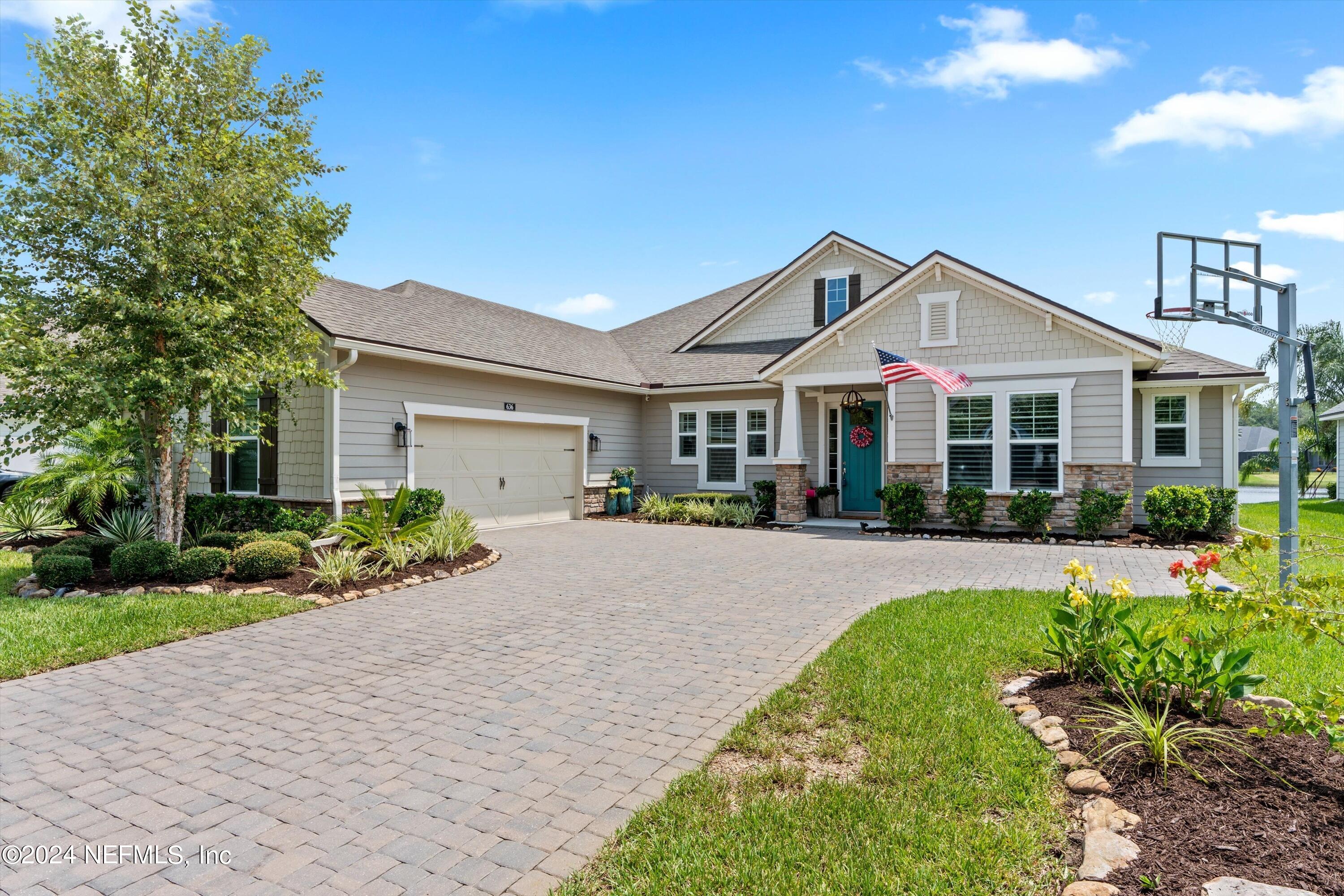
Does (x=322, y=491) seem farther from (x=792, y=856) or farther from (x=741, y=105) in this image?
(x=792, y=856)

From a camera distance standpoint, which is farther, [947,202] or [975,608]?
[947,202]

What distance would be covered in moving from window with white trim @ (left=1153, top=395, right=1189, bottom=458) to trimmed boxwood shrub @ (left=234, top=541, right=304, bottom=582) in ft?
49.6

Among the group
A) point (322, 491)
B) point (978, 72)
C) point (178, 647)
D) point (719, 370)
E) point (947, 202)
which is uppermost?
point (978, 72)

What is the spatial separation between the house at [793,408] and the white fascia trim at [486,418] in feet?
0.13

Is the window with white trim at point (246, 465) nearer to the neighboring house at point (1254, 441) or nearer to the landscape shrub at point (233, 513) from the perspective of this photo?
the landscape shrub at point (233, 513)

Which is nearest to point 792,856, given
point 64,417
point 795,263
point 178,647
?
point 178,647

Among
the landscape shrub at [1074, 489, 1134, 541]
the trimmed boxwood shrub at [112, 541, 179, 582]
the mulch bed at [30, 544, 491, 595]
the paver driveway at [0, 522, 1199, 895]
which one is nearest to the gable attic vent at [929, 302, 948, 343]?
the landscape shrub at [1074, 489, 1134, 541]

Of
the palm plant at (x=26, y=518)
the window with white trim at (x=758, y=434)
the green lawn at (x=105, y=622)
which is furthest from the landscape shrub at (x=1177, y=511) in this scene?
the palm plant at (x=26, y=518)

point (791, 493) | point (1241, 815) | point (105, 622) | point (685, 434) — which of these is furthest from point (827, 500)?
point (1241, 815)

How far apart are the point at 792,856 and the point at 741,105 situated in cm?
1144

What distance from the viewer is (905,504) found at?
1363cm

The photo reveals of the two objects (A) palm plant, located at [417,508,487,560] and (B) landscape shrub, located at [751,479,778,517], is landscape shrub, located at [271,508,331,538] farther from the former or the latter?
(B) landscape shrub, located at [751,479,778,517]

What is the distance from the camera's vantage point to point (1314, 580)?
349 centimetres

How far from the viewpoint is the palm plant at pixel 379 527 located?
945 cm
